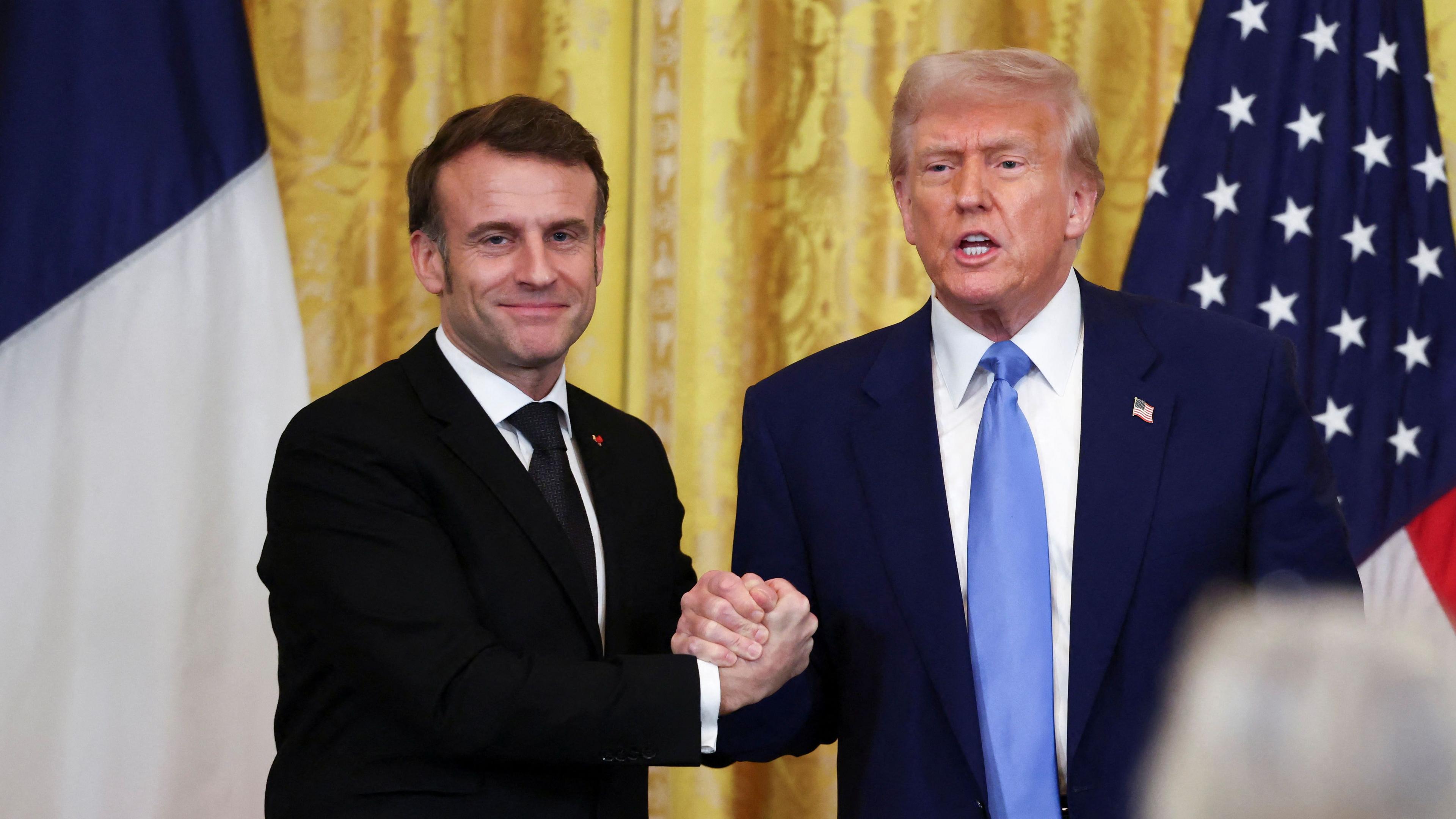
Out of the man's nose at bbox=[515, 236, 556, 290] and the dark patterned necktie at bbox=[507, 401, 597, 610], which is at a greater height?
the man's nose at bbox=[515, 236, 556, 290]

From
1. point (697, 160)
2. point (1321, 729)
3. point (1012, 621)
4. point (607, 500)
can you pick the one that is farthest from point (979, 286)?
point (697, 160)

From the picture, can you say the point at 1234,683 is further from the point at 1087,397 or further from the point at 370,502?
the point at 370,502

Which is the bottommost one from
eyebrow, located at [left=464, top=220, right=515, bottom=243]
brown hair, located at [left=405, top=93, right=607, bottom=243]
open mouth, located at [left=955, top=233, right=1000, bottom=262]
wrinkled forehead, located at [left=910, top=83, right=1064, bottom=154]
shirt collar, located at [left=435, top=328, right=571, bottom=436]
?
shirt collar, located at [left=435, top=328, right=571, bottom=436]

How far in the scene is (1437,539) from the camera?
10.8 feet

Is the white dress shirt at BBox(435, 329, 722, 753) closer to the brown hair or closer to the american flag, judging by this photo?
the brown hair

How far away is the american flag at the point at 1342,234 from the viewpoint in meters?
3.31

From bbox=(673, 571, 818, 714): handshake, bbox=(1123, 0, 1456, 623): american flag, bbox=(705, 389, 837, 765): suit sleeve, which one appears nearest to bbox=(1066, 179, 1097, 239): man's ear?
bbox=(705, 389, 837, 765): suit sleeve

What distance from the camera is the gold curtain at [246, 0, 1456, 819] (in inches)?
140

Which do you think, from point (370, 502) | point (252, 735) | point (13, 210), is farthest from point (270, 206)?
point (370, 502)

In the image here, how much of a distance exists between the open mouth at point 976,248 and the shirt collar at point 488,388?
2.49ft

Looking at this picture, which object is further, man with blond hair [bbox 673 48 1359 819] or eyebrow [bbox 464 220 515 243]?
eyebrow [bbox 464 220 515 243]

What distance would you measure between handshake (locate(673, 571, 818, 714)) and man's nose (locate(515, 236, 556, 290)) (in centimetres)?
57

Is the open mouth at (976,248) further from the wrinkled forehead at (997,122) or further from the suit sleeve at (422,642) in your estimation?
the suit sleeve at (422,642)

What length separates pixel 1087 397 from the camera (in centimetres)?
207
